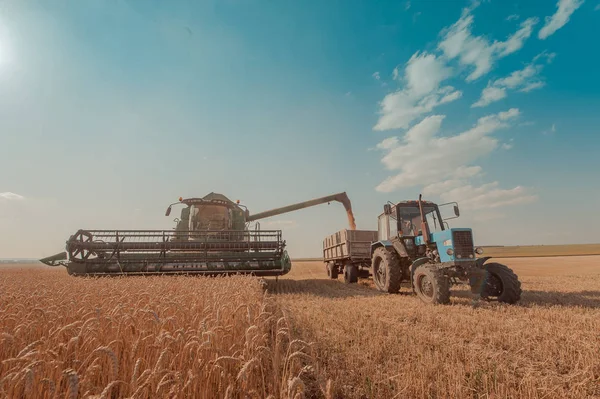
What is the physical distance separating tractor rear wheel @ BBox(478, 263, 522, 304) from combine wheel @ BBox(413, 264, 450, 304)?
119 cm

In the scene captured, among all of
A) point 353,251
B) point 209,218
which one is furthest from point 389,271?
point 209,218

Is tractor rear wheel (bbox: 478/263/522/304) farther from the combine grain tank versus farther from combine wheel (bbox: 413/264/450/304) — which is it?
the combine grain tank

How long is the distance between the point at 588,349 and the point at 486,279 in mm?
4053

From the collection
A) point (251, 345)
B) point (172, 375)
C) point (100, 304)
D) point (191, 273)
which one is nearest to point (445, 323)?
point (251, 345)

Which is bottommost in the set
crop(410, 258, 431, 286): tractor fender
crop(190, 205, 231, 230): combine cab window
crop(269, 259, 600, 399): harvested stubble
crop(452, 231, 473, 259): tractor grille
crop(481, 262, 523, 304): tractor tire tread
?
crop(269, 259, 600, 399): harvested stubble

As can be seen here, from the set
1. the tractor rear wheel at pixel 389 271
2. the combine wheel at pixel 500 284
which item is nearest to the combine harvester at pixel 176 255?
the tractor rear wheel at pixel 389 271

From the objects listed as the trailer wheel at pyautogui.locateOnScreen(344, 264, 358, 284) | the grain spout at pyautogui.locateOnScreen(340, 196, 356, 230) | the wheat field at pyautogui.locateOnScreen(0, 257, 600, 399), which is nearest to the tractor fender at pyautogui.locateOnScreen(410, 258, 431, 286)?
the wheat field at pyautogui.locateOnScreen(0, 257, 600, 399)

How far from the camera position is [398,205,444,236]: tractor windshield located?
902 cm

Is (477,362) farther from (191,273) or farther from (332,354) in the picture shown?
(191,273)

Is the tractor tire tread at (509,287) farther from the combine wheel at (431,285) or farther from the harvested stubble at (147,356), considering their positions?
the harvested stubble at (147,356)

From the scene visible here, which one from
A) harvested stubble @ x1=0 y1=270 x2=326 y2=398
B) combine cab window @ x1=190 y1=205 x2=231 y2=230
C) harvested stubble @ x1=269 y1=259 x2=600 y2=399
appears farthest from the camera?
combine cab window @ x1=190 y1=205 x2=231 y2=230

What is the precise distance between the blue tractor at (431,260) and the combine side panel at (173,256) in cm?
320

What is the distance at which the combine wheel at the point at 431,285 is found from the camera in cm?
662

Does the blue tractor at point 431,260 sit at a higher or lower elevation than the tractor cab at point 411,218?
lower
